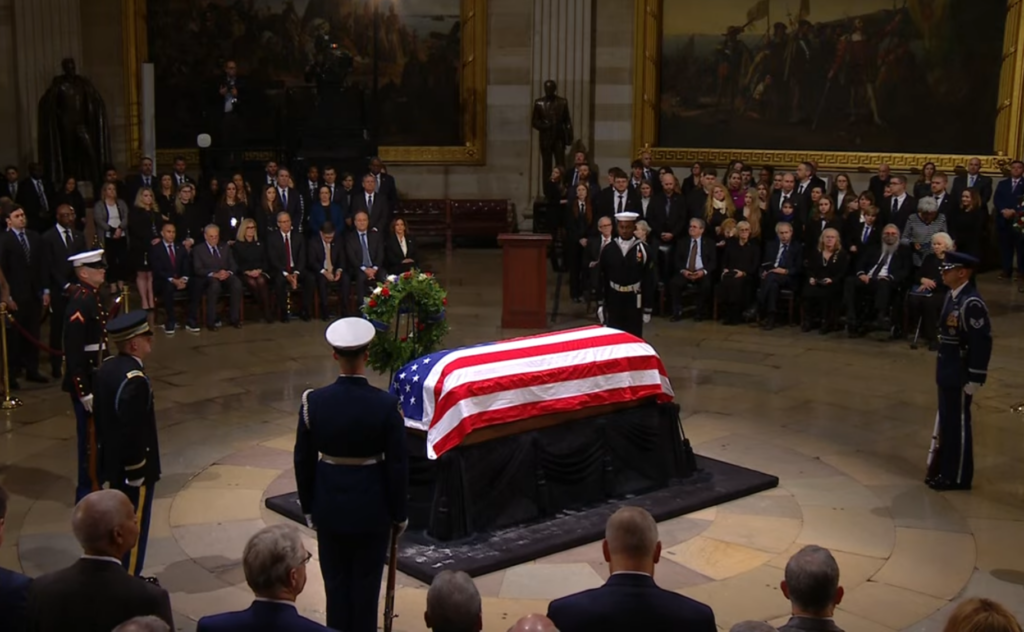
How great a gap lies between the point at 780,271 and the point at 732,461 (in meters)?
5.67

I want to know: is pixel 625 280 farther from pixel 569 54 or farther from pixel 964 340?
pixel 569 54

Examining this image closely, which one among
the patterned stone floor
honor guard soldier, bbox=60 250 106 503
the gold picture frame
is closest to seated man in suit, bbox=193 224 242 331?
the patterned stone floor

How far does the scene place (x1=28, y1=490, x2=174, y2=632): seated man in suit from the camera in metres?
3.98

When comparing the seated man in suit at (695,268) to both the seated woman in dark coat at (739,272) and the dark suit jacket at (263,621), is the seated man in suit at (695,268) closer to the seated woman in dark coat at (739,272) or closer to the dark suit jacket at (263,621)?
the seated woman in dark coat at (739,272)

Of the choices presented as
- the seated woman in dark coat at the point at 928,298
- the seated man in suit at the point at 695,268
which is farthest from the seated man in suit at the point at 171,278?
the seated woman in dark coat at the point at 928,298

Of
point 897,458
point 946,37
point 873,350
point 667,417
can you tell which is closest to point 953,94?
point 946,37

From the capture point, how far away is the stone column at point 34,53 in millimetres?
18797

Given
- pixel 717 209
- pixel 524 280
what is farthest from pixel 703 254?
pixel 524 280

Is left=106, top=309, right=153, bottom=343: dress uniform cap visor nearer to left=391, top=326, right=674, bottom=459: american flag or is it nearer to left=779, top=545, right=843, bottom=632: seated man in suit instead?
left=391, top=326, right=674, bottom=459: american flag

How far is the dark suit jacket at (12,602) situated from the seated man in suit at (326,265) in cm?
1103

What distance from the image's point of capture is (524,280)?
1433 centimetres

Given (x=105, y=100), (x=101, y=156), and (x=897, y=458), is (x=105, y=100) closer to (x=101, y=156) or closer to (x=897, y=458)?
(x=101, y=156)

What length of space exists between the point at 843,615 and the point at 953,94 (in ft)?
45.6

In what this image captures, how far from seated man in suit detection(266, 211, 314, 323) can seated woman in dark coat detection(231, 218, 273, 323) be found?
119 millimetres
